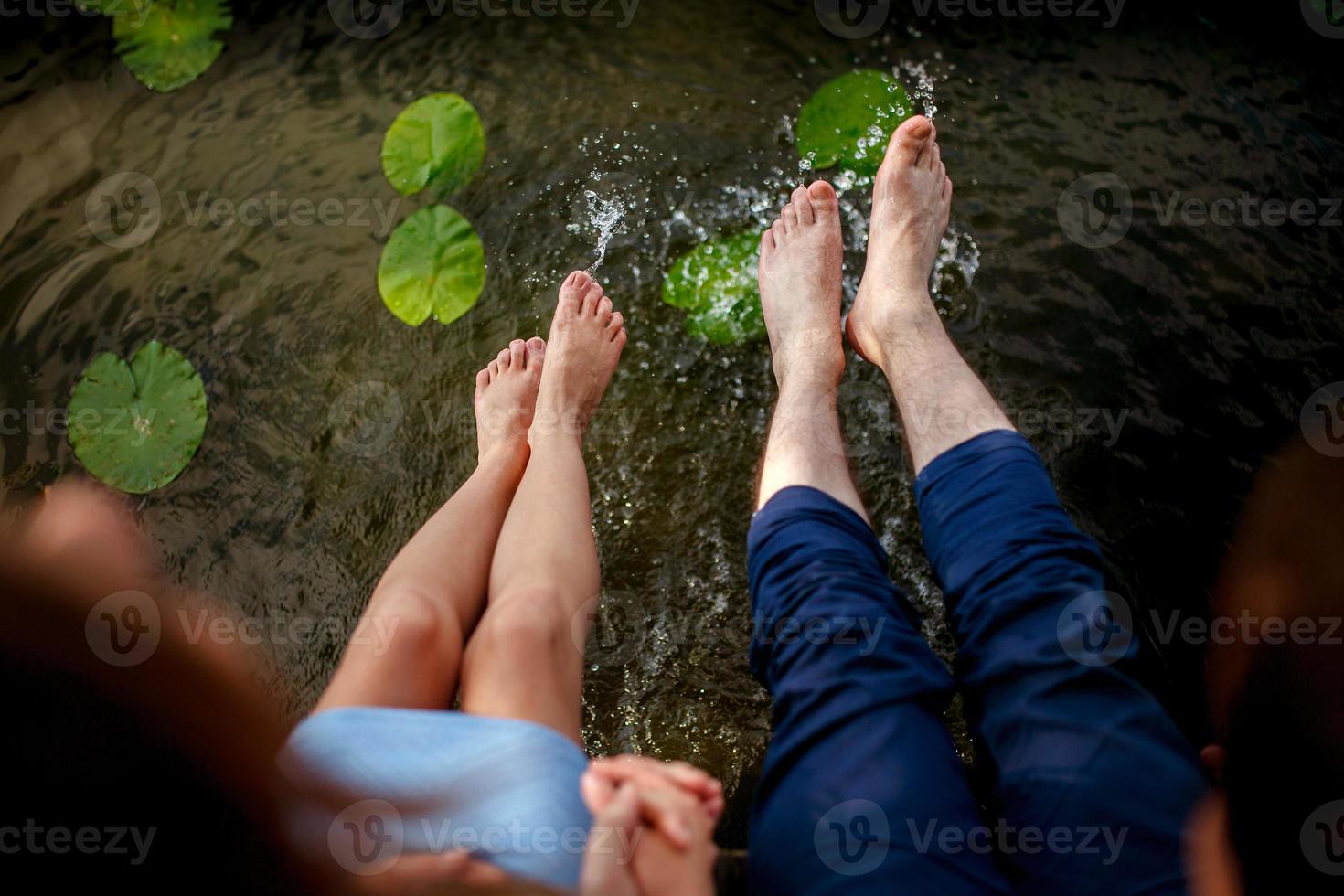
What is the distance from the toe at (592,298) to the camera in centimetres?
162

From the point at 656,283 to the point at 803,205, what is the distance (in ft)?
1.18

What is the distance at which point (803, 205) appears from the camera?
167cm

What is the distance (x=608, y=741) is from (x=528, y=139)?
4.61ft

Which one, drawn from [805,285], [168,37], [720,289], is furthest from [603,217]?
[168,37]

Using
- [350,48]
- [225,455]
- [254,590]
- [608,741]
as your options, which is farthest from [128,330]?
[608,741]

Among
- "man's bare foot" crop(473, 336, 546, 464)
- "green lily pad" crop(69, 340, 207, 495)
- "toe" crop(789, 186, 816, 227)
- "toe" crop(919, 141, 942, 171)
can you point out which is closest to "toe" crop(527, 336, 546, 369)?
"man's bare foot" crop(473, 336, 546, 464)

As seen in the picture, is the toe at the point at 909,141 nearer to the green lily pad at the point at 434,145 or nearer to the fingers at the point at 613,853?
the green lily pad at the point at 434,145

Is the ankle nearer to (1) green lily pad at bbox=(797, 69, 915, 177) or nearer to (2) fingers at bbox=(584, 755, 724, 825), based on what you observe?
(1) green lily pad at bbox=(797, 69, 915, 177)

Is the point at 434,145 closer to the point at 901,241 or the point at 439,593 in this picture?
the point at 901,241

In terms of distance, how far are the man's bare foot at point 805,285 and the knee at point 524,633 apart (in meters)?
0.64

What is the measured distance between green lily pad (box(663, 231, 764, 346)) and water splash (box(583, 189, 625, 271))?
0.17 metres

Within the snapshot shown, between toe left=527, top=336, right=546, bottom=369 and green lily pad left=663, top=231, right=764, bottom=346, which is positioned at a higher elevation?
green lily pad left=663, top=231, right=764, bottom=346

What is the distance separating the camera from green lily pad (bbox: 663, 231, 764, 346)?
170cm

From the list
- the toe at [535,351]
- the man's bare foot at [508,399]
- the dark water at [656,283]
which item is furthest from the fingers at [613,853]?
the toe at [535,351]
